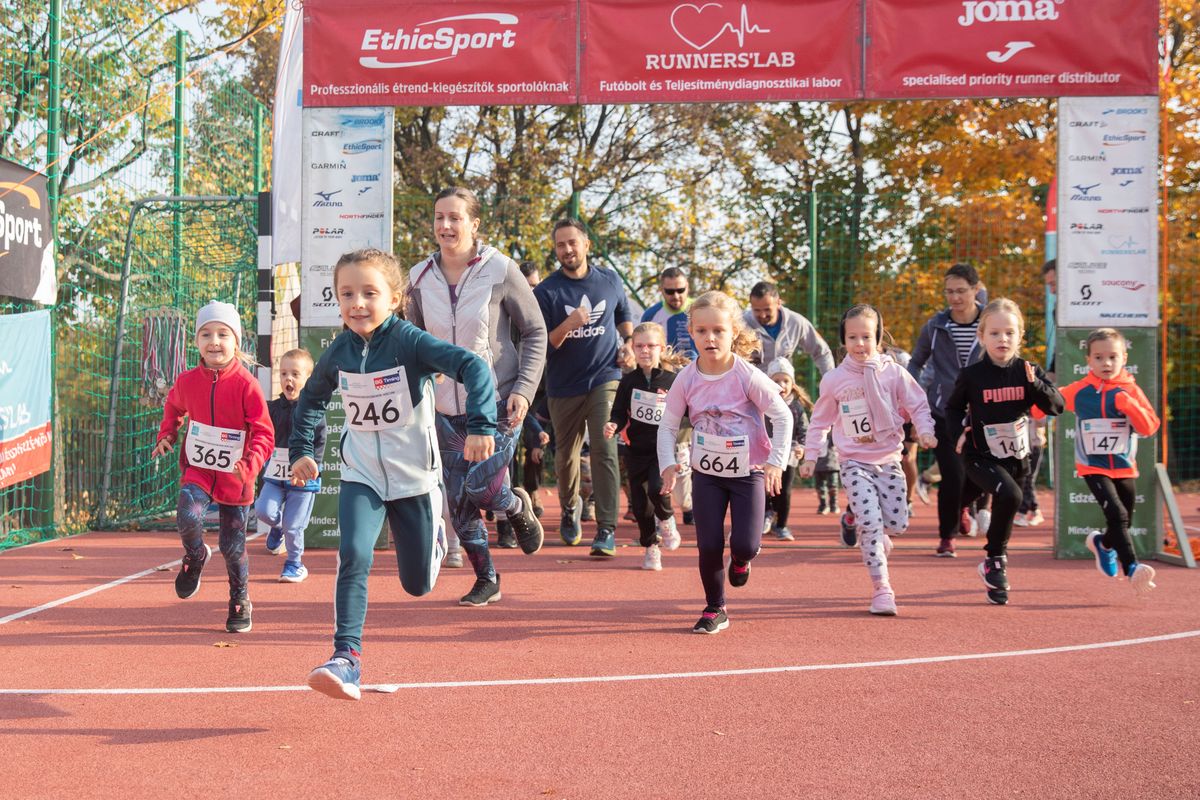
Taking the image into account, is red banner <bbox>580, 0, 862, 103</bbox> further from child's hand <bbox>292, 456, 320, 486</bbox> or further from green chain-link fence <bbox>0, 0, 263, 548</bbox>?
child's hand <bbox>292, 456, 320, 486</bbox>

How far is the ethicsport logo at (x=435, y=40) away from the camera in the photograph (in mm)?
9953

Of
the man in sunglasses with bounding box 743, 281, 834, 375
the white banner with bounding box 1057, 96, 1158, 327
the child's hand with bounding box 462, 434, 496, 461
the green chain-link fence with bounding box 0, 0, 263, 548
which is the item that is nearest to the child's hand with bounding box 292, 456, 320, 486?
the child's hand with bounding box 462, 434, 496, 461

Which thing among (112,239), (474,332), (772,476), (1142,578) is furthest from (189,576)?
(112,239)

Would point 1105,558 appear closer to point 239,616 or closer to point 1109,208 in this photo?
point 1109,208

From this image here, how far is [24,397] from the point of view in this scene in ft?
33.4

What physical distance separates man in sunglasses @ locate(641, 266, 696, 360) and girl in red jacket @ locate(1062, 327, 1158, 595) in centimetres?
326

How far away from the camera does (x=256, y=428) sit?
6.75m

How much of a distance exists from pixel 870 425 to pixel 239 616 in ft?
12.2

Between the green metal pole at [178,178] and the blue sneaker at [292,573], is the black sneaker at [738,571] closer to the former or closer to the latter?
the blue sneaker at [292,573]

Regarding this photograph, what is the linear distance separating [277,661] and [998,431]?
447 cm

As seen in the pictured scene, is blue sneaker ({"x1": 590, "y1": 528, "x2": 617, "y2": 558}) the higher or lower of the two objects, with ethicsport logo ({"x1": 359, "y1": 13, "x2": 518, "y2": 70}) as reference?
lower

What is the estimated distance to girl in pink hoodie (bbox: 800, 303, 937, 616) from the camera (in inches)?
298

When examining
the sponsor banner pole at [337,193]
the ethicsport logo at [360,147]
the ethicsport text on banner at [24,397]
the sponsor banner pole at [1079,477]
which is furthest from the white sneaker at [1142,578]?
the ethicsport text on banner at [24,397]

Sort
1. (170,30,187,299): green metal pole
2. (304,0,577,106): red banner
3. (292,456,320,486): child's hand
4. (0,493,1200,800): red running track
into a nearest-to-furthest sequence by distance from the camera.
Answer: (0,493,1200,800): red running track, (292,456,320,486): child's hand, (304,0,577,106): red banner, (170,30,187,299): green metal pole
